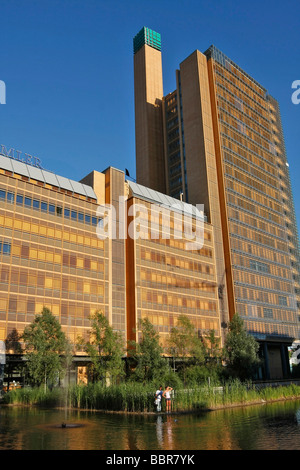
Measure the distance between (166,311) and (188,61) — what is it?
62962 mm

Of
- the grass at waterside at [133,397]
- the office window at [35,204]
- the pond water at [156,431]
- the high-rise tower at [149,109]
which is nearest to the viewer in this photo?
the pond water at [156,431]

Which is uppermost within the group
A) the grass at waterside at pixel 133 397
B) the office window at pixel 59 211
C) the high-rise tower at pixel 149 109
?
the high-rise tower at pixel 149 109

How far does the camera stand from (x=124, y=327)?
66375 mm

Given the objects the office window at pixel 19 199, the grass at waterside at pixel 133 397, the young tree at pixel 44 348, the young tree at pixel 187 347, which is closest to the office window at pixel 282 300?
the young tree at pixel 187 347

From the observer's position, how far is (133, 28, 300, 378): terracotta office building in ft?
294

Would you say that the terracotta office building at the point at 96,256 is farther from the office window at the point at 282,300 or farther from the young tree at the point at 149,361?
the office window at the point at 282,300

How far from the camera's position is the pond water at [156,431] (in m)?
17.8

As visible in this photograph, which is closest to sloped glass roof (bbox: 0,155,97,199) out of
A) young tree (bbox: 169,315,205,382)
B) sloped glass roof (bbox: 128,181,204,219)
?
sloped glass roof (bbox: 128,181,204,219)

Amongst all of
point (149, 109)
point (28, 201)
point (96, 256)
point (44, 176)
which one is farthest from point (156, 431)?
point (149, 109)

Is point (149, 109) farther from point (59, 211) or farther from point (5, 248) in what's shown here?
point (5, 248)

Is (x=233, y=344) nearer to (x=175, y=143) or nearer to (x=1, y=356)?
(x=1, y=356)

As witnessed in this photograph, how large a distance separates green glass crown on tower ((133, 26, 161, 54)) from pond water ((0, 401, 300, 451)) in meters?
115

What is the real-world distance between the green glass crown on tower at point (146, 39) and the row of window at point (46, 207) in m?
77.4

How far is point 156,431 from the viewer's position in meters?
21.9
